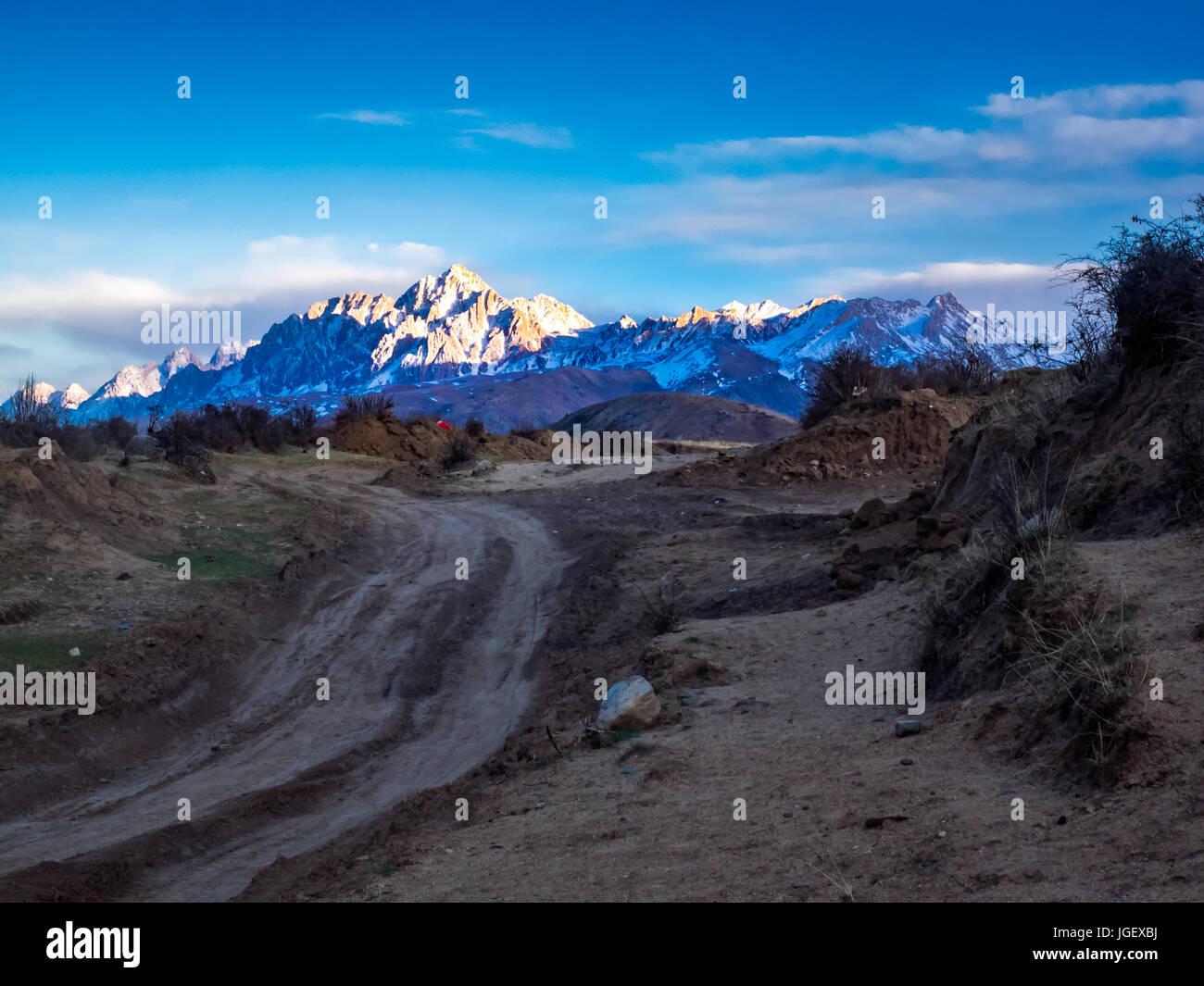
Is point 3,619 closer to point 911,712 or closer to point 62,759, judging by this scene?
point 62,759

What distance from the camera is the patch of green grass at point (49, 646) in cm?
987

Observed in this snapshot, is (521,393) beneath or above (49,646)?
above

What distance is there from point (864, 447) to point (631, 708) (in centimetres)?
1818

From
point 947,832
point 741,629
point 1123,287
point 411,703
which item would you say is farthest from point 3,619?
point 1123,287

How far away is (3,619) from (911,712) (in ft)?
32.5

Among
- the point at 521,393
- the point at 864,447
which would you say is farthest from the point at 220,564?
the point at 521,393

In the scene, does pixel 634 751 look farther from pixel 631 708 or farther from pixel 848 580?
pixel 848 580

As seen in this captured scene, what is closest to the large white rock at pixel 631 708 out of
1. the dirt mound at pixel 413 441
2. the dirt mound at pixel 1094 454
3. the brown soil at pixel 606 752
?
the brown soil at pixel 606 752

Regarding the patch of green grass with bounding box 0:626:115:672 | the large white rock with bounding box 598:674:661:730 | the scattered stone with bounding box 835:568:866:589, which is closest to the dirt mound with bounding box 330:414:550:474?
the patch of green grass with bounding box 0:626:115:672

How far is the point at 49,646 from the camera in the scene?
1036cm

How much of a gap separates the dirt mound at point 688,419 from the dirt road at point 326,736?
6306 cm

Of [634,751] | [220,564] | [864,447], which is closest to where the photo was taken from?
[634,751]

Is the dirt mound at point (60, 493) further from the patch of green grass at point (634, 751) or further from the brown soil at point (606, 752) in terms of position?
the patch of green grass at point (634, 751)

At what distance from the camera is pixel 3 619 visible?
11.1 m
